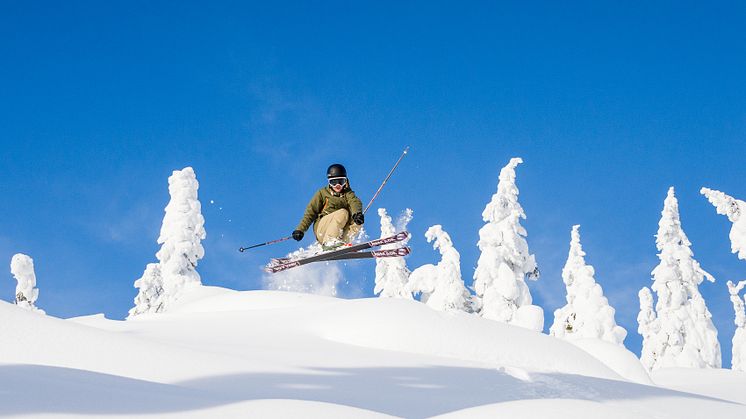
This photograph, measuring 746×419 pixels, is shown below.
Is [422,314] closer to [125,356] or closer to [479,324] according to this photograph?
[479,324]

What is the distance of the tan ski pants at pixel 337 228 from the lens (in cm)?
1258

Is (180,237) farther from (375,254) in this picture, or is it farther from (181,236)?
(375,254)

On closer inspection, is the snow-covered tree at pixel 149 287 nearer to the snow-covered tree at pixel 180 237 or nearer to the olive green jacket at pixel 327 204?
the snow-covered tree at pixel 180 237

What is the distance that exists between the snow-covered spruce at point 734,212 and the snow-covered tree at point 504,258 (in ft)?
27.5

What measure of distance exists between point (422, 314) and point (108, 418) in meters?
9.60

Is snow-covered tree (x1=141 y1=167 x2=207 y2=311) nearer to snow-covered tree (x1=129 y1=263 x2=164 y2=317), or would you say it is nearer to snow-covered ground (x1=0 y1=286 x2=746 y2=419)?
snow-covered tree (x1=129 y1=263 x2=164 y2=317)

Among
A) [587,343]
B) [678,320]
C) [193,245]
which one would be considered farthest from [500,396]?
[678,320]

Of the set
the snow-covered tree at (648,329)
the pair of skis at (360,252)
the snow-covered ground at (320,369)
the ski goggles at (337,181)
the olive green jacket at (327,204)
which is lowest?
the snow-covered ground at (320,369)

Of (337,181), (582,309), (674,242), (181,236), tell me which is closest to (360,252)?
(337,181)

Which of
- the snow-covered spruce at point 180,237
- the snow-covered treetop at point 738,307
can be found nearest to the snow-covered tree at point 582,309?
the snow-covered treetop at point 738,307

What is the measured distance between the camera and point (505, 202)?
33.3 metres

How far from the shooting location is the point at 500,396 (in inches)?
379

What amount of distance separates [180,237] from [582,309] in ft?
64.1

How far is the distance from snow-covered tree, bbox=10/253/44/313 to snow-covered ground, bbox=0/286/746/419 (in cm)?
2309
